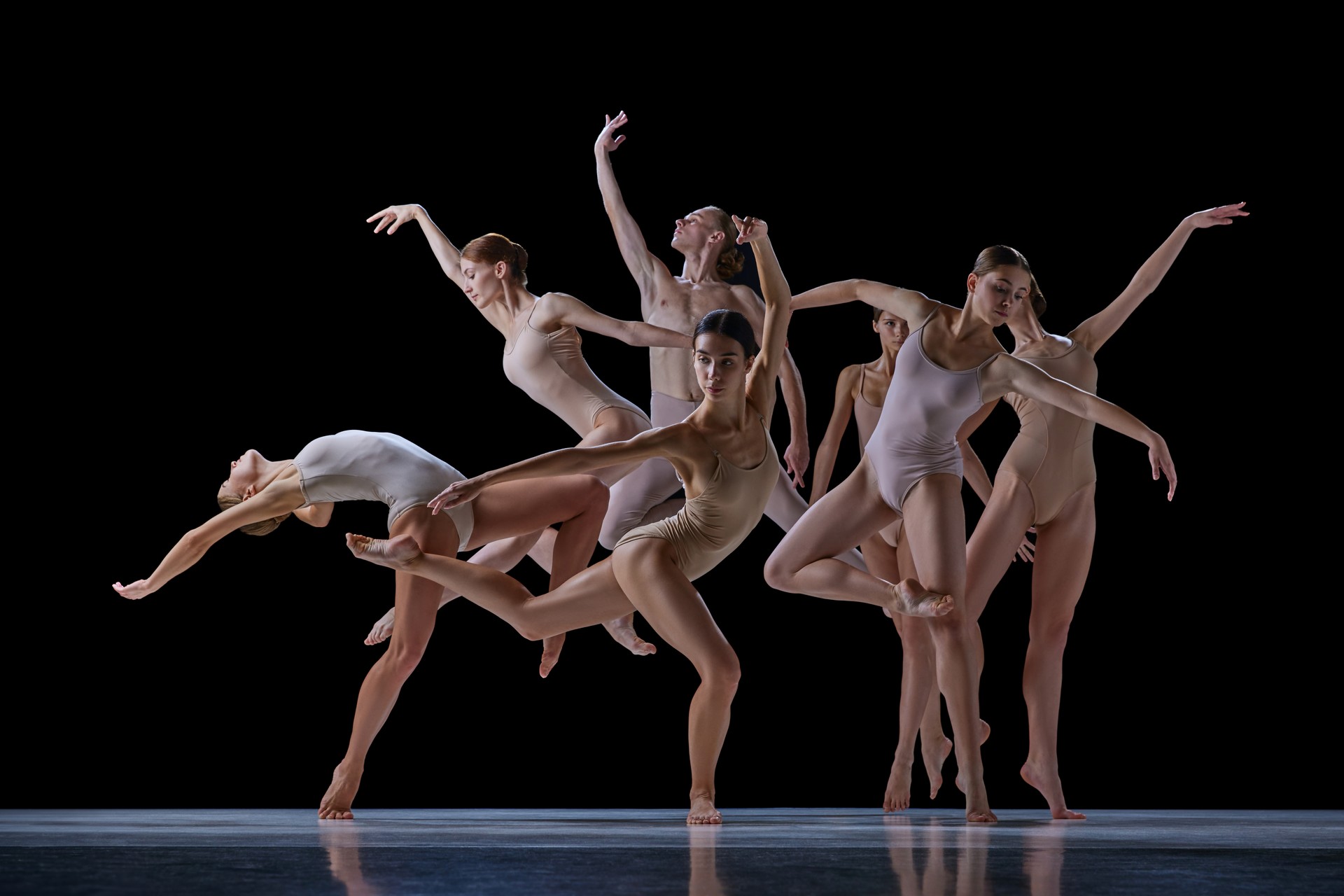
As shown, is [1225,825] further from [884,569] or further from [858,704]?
[858,704]

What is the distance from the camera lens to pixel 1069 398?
178 inches

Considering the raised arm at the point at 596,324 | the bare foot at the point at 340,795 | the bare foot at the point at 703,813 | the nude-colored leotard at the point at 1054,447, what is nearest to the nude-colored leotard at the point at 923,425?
the nude-colored leotard at the point at 1054,447

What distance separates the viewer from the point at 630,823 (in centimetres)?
459

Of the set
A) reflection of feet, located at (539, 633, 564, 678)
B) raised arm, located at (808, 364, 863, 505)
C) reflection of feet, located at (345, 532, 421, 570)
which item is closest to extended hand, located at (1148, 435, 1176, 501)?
raised arm, located at (808, 364, 863, 505)

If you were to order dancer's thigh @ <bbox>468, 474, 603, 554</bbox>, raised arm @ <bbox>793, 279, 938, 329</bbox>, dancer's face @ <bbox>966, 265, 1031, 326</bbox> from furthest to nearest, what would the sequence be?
1. dancer's thigh @ <bbox>468, 474, 603, 554</bbox>
2. raised arm @ <bbox>793, 279, 938, 329</bbox>
3. dancer's face @ <bbox>966, 265, 1031, 326</bbox>

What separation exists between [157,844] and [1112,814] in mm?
3528

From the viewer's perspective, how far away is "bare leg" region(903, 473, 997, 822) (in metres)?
4.53

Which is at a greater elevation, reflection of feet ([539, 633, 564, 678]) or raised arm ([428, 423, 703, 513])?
raised arm ([428, 423, 703, 513])

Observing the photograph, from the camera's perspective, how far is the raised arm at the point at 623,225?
5648mm

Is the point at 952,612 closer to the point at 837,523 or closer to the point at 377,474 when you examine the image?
the point at 837,523

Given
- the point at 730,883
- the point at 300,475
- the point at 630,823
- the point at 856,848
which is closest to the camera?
the point at 730,883

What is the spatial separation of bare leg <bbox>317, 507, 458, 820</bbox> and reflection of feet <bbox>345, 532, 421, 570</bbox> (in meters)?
0.35

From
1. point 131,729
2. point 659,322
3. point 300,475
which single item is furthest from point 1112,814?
point 131,729

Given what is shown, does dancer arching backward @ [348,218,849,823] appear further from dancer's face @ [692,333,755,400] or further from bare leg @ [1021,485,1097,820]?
bare leg @ [1021,485,1097,820]
